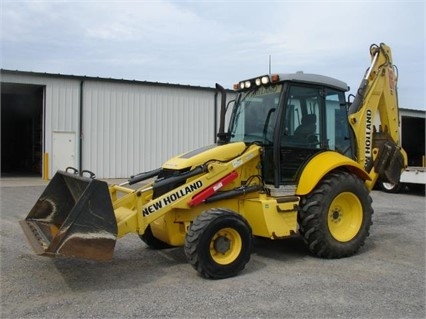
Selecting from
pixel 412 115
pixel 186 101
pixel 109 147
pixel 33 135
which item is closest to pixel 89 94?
pixel 109 147

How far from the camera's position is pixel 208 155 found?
616 cm

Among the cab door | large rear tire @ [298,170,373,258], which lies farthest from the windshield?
large rear tire @ [298,170,373,258]

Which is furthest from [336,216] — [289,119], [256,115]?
[256,115]

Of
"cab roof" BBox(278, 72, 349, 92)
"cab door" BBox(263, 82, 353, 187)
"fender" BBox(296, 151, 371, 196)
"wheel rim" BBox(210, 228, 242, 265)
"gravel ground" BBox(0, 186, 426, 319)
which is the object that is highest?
"cab roof" BBox(278, 72, 349, 92)

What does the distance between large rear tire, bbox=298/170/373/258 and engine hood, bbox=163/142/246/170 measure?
1156 mm

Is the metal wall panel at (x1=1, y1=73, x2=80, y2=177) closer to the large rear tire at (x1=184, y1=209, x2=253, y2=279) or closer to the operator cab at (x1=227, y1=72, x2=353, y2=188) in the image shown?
the operator cab at (x1=227, y1=72, x2=353, y2=188)

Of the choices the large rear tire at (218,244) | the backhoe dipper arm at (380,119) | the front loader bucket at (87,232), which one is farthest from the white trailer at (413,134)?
the front loader bucket at (87,232)

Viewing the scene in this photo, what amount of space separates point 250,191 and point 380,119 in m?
Result: 3.25

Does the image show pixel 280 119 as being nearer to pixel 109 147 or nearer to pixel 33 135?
pixel 109 147

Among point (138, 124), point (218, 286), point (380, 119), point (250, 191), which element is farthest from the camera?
point (138, 124)

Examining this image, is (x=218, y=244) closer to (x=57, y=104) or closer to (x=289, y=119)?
(x=289, y=119)

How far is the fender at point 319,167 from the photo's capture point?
6246mm

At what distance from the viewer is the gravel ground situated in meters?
4.45

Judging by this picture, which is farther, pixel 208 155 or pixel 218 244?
pixel 208 155
